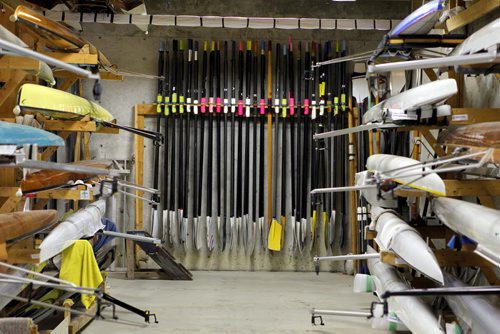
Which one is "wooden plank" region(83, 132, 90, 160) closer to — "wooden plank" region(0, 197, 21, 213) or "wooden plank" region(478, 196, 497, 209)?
"wooden plank" region(0, 197, 21, 213)

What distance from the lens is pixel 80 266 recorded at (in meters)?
4.09

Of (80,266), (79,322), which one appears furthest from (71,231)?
(79,322)

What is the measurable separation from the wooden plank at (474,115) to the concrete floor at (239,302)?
173 cm

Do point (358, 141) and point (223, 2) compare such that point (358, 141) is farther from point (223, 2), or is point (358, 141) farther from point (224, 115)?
point (223, 2)

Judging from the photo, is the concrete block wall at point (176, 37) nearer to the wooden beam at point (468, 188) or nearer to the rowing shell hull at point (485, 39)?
the wooden beam at point (468, 188)

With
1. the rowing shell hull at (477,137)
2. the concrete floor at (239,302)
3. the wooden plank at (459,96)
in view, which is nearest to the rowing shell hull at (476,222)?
the rowing shell hull at (477,137)

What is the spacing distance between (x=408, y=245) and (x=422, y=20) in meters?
1.50

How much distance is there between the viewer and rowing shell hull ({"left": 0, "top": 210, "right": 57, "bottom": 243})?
3271 mm

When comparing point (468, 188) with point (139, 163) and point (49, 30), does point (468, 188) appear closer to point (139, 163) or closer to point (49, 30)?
point (49, 30)

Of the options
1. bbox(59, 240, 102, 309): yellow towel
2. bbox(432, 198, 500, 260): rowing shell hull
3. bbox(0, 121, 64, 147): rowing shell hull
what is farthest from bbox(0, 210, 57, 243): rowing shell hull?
bbox(432, 198, 500, 260): rowing shell hull

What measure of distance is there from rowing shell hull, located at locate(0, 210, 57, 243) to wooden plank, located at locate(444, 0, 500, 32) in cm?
320

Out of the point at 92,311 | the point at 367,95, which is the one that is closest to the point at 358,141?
the point at 367,95

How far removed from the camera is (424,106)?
372 cm

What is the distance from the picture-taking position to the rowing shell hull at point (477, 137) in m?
3.00
